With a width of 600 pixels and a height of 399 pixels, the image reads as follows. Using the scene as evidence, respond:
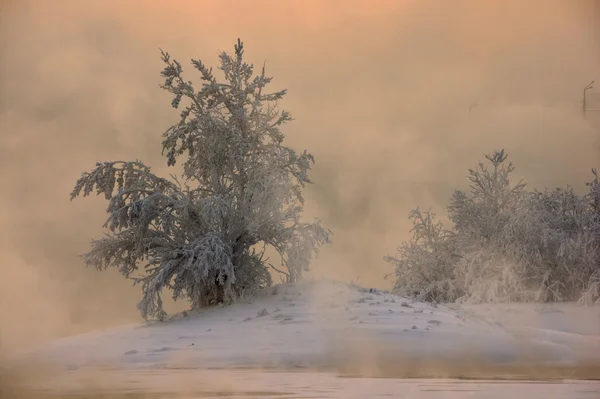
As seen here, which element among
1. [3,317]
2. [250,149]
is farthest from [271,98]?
[3,317]

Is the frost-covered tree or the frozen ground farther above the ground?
the frost-covered tree

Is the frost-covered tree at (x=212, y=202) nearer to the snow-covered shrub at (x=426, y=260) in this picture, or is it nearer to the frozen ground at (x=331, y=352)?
the frozen ground at (x=331, y=352)

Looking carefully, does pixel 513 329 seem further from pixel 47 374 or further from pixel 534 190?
pixel 534 190

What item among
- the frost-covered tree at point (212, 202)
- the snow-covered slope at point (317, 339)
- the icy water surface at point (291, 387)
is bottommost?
the icy water surface at point (291, 387)

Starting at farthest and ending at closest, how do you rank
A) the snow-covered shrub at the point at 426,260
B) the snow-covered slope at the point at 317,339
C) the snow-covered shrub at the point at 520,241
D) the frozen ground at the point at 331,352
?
the snow-covered shrub at the point at 426,260, the snow-covered shrub at the point at 520,241, the snow-covered slope at the point at 317,339, the frozen ground at the point at 331,352

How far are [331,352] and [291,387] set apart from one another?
0.54m

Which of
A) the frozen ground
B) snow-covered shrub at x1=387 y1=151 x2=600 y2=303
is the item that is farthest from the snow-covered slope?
snow-covered shrub at x1=387 y1=151 x2=600 y2=303

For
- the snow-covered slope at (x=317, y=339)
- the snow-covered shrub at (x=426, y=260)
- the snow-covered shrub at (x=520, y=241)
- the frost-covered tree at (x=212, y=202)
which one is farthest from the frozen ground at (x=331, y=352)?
the snow-covered shrub at (x=426, y=260)

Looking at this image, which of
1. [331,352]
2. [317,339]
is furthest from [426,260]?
[331,352]

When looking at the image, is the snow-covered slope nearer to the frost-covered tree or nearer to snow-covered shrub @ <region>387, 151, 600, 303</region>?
the frost-covered tree

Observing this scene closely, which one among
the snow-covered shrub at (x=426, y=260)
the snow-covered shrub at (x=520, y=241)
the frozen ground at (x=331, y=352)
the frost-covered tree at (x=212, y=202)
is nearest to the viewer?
the frozen ground at (x=331, y=352)

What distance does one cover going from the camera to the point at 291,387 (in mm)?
2887

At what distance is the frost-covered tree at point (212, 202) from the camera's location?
4891mm

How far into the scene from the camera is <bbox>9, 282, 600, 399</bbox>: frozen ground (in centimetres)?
297
